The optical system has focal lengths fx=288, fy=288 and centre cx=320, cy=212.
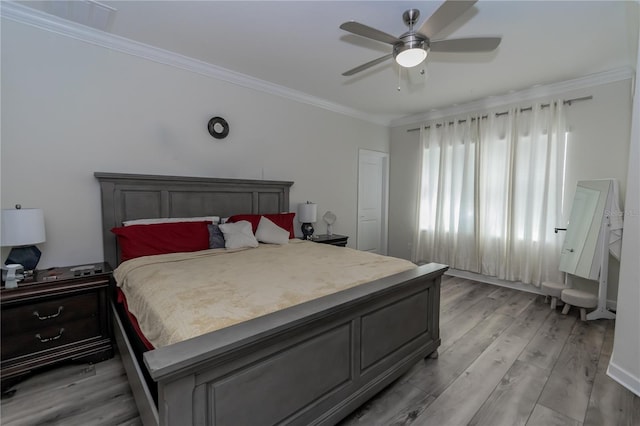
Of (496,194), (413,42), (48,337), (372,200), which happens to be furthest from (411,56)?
(372,200)

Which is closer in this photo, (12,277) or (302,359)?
(302,359)

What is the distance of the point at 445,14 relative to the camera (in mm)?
1686

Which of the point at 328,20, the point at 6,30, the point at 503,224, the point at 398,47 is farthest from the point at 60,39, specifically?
the point at 503,224

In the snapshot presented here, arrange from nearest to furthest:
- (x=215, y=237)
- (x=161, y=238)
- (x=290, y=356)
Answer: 1. (x=290, y=356)
2. (x=161, y=238)
3. (x=215, y=237)

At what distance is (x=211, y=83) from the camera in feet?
10.8

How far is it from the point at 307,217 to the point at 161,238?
1.95m

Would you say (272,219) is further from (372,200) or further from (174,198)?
(372,200)

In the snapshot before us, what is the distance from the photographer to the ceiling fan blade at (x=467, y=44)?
198 centimetres

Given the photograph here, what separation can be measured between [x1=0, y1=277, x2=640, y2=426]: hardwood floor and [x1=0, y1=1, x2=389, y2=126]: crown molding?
9.00ft

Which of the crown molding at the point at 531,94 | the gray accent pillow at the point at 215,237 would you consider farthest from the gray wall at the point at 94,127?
the crown molding at the point at 531,94

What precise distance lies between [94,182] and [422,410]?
3.21 m

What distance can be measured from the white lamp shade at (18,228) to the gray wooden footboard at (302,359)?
5.99ft

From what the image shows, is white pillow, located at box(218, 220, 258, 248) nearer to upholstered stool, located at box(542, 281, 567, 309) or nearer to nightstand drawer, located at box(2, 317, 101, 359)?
nightstand drawer, located at box(2, 317, 101, 359)

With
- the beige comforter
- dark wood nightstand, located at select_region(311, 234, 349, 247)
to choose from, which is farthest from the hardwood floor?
dark wood nightstand, located at select_region(311, 234, 349, 247)
